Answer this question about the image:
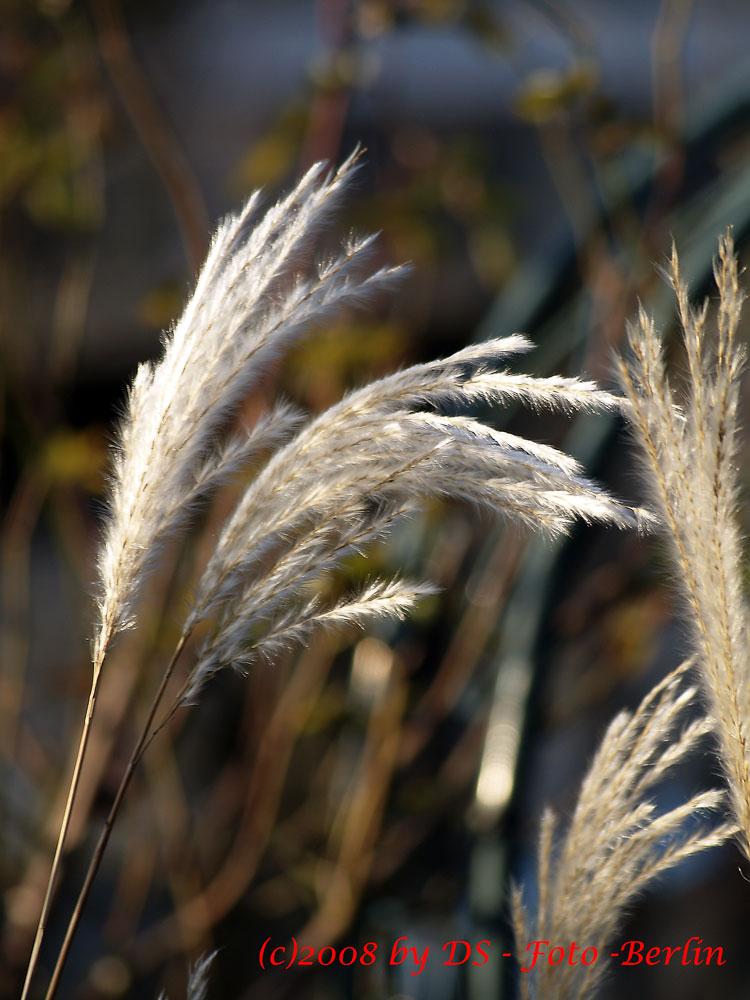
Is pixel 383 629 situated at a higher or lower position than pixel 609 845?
higher

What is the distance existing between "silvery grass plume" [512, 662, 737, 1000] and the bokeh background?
175 millimetres

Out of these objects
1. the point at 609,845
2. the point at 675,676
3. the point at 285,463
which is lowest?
the point at 609,845

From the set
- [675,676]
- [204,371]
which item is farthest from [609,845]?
[204,371]

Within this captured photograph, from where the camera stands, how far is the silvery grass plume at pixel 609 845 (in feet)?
2.36

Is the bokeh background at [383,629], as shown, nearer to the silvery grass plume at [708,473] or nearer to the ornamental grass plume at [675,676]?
the ornamental grass plume at [675,676]

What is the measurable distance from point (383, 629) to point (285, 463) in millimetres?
835

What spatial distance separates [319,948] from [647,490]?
1.29 m

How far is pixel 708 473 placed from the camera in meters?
0.63

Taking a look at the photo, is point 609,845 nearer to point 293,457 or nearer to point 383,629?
point 293,457

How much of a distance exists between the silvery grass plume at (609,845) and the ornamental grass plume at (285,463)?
0.20 metres

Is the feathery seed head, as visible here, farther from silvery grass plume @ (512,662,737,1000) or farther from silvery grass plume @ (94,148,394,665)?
silvery grass plume @ (512,662,737,1000)

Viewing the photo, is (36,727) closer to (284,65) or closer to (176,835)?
(176,835)

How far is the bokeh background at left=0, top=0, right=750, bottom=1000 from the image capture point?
1200 mm

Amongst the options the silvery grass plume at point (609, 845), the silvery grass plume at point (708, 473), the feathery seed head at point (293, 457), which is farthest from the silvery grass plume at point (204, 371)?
the silvery grass plume at point (609, 845)
